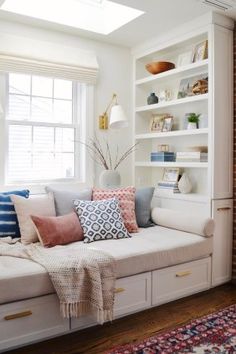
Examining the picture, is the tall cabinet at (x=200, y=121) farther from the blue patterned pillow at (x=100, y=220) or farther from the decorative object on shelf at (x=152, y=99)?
the blue patterned pillow at (x=100, y=220)

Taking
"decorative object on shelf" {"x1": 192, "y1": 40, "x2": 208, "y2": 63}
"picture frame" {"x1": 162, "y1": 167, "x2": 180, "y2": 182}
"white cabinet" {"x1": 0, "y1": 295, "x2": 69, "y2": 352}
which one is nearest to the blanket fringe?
"white cabinet" {"x1": 0, "y1": 295, "x2": 69, "y2": 352}

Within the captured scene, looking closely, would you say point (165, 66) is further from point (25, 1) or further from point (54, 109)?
point (25, 1)

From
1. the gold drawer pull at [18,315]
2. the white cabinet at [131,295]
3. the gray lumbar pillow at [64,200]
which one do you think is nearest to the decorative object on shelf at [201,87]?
the gray lumbar pillow at [64,200]

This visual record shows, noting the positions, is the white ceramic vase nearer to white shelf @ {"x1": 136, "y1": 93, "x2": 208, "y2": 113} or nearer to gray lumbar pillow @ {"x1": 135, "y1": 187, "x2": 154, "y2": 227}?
gray lumbar pillow @ {"x1": 135, "y1": 187, "x2": 154, "y2": 227}

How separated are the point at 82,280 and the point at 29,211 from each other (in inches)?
35.5

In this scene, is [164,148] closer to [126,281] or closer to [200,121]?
[200,121]

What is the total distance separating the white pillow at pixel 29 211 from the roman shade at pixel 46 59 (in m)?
1.26

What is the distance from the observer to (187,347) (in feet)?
7.11

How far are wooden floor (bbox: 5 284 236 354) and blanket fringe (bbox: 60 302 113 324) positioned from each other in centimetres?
17

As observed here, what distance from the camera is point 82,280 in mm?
2221

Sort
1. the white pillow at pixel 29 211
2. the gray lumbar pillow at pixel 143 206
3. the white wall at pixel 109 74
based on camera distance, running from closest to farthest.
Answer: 1. the white pillow at pixel 29 211
2. the gray lumbar pillow at pixel 143 206
3. the white wall at pixel 109 74

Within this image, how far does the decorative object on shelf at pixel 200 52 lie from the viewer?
3352mm

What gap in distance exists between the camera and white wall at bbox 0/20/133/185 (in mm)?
3575

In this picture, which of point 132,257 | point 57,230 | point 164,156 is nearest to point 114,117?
point 164,156
